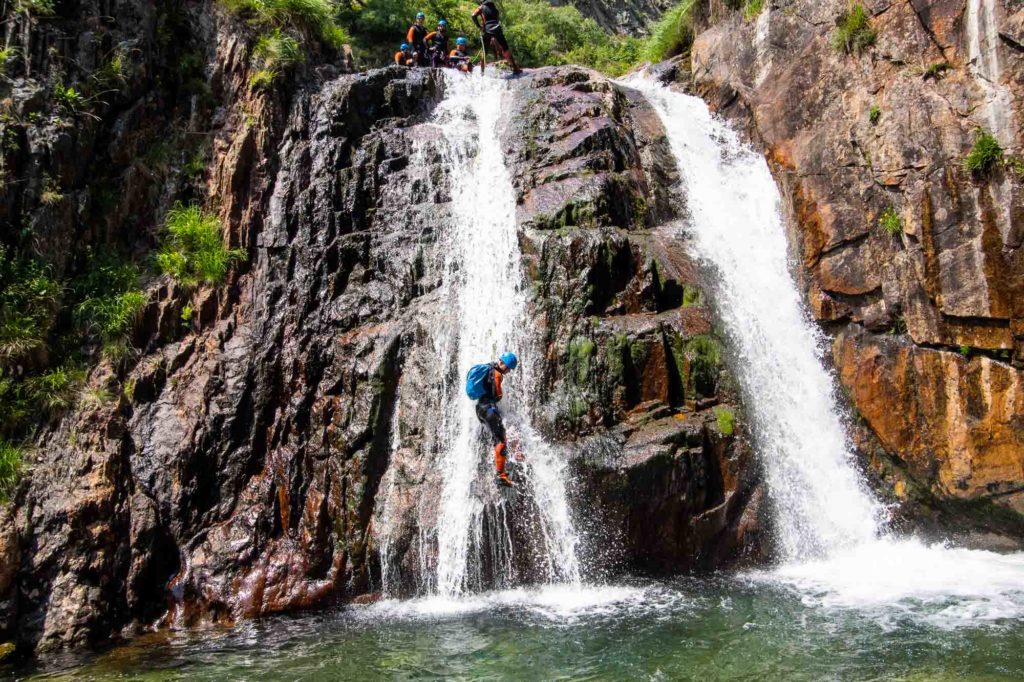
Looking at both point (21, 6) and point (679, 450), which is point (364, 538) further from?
point (21, 6)

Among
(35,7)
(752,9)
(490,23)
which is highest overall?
(490,23)

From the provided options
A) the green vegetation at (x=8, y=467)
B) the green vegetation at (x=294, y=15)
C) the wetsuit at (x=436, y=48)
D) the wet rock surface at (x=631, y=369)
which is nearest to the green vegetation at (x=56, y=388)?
the green vegetation at (x=8, y=467)

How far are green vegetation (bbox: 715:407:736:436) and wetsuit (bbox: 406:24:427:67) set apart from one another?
11939 mm

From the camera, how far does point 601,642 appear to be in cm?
668

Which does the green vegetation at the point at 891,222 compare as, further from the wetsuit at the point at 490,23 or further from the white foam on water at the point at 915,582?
the wetsuit at the point at 490,23

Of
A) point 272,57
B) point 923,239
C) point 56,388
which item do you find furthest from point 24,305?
point 923,239

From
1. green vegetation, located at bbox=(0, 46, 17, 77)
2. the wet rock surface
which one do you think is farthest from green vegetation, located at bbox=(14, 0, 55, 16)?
the wet rock surface

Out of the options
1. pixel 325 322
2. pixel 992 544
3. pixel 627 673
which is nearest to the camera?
pixel 627 673

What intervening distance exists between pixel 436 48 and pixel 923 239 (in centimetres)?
1216

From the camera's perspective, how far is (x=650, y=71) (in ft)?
57.1

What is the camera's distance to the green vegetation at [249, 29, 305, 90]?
42.6ft

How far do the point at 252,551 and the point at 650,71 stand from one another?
14881 mm

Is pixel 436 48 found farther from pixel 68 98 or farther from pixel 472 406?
pixel 472 406

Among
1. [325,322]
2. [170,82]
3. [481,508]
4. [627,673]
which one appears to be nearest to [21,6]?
[170,82]
